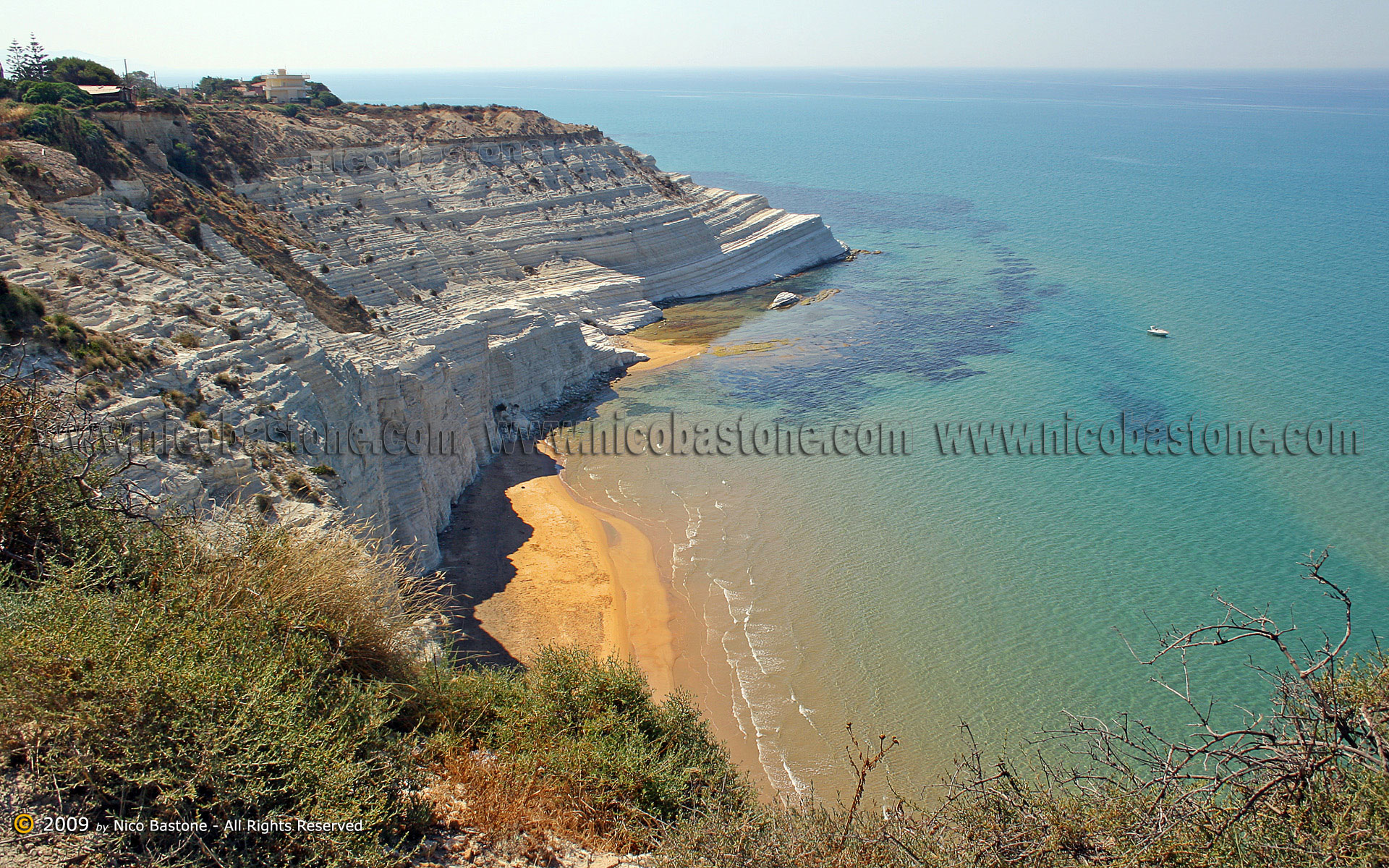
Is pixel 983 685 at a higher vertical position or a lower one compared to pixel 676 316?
lower

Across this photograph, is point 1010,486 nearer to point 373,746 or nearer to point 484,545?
point 484,545

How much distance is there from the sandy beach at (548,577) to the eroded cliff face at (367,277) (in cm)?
138

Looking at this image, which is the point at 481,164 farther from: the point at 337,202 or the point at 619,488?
the point at 619,488

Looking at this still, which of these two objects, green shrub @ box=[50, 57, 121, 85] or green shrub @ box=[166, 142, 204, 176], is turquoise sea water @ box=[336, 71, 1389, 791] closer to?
green shrub @ box=[166, 142, 204, 176]

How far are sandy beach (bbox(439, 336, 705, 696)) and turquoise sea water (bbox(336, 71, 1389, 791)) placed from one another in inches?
38.8

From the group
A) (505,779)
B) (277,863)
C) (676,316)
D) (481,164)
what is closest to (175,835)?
(277,863)

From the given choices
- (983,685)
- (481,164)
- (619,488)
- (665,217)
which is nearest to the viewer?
(983,685)

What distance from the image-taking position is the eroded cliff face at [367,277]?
642 inches

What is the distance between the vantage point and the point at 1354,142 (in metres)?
122

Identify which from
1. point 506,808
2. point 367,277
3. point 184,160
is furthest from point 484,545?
point 184,160

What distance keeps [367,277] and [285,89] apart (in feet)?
87.4

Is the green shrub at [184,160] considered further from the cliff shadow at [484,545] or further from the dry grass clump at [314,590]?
the dry grass clump at [314,590]

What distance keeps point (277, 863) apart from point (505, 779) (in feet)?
8.44

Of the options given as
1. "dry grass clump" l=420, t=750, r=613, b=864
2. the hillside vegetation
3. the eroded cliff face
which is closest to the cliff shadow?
the eroded cliff face
